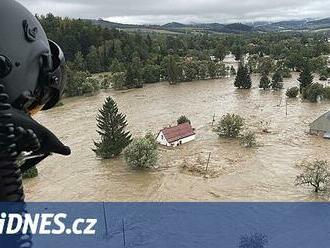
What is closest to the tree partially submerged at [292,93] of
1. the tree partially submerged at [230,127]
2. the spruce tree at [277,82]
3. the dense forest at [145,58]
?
the spruce tree at [277,82]

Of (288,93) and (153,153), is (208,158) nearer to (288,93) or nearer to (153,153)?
(153,153)

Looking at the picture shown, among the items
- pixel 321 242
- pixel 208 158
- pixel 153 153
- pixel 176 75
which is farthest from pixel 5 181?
pixel 176 75

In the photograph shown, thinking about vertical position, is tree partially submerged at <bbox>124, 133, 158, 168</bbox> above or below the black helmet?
below

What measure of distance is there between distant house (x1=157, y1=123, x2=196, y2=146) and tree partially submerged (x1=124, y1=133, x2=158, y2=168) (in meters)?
5.19

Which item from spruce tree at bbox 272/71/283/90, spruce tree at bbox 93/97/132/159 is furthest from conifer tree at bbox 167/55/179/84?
spruce tree at bbox 93/97/132/159

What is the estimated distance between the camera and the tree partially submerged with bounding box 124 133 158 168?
25156 mm

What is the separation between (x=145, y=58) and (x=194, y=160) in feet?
160

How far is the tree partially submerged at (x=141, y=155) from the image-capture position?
25.2 meters

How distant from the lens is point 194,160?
27281 millimetres

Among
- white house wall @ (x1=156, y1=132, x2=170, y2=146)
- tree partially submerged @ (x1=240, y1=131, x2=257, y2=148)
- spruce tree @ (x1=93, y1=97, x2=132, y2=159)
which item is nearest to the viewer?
spruce tree @ (x1=93, y1=97, x2=132, y2=159)

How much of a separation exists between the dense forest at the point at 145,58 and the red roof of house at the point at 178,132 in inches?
912

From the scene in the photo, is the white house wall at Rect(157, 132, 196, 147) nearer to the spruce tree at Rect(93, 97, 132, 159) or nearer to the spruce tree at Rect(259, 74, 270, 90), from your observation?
the spruce tree at Rect(93, 97, 132, 159)

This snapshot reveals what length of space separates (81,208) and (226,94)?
32562mm

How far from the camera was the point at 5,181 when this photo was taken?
8.12 feet
